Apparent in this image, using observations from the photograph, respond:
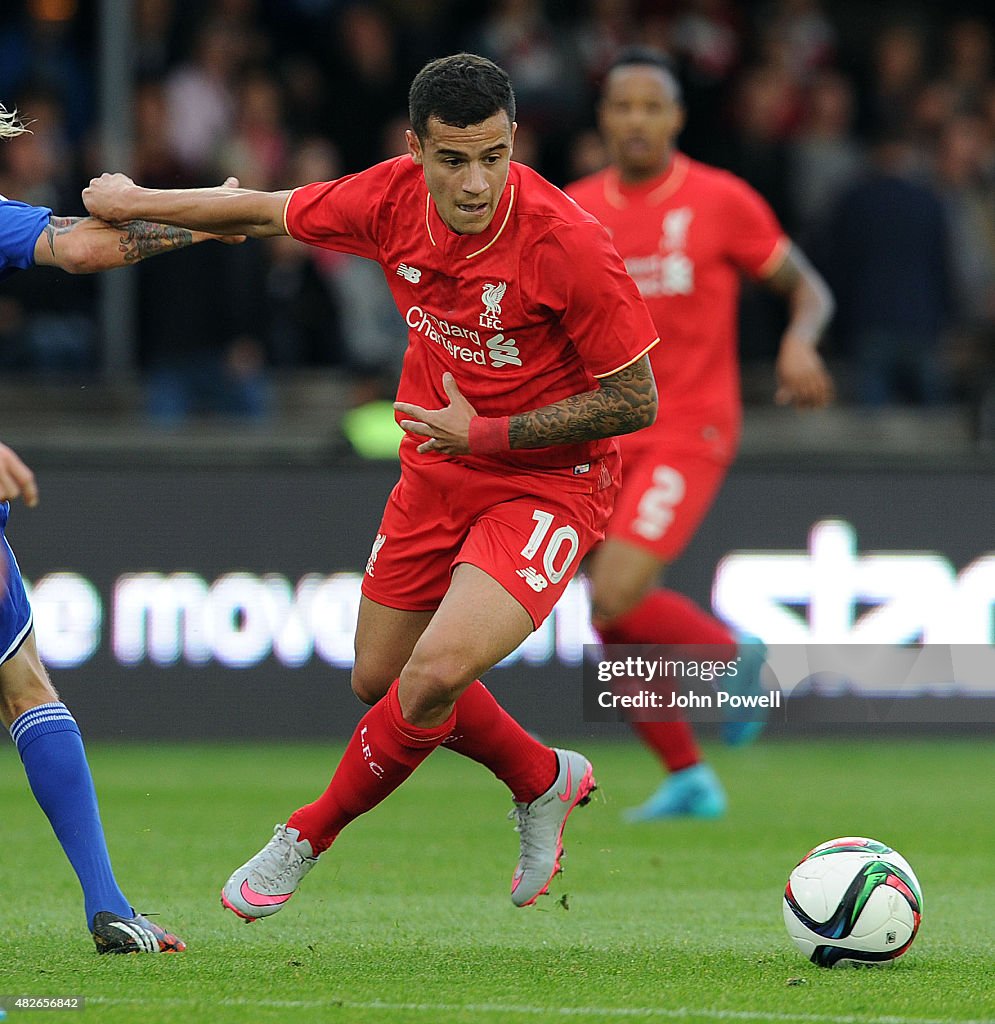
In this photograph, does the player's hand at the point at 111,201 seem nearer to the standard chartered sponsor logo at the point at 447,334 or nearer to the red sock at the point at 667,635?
the standard chartered sponsor logo at the point at 447,334

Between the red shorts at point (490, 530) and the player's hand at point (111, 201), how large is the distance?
42.2 inches

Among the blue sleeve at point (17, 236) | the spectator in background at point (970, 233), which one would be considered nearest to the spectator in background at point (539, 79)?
the spectator in background at point (970, 233)

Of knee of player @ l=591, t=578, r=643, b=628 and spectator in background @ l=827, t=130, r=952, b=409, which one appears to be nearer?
knee of player @ l=591, t=578, r=643, b=628

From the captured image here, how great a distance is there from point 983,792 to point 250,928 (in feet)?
14.6

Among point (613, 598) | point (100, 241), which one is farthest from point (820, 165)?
point (100, 241)

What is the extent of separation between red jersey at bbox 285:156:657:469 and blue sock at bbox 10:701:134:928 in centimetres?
129

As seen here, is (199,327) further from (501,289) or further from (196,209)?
(501,289)

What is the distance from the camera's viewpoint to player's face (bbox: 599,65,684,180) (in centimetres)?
778

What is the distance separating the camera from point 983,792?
872 cm

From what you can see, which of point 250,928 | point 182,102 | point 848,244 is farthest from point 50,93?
point 250,928

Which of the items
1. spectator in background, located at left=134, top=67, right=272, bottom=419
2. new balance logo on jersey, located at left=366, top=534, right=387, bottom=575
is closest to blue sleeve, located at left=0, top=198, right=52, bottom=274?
new balance logo on jersey, located at left=366, top=534, right=387, bottom=575

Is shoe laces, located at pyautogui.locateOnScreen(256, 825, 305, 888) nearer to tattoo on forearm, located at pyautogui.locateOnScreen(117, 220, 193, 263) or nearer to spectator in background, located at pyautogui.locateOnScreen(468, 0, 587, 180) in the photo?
tattoo on forearm, located at pyautogui.locateOnScreen(117, 220, 193, 263)

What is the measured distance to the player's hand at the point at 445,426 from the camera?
198 inches

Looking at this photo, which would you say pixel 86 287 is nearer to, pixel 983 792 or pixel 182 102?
pixel 182 102
